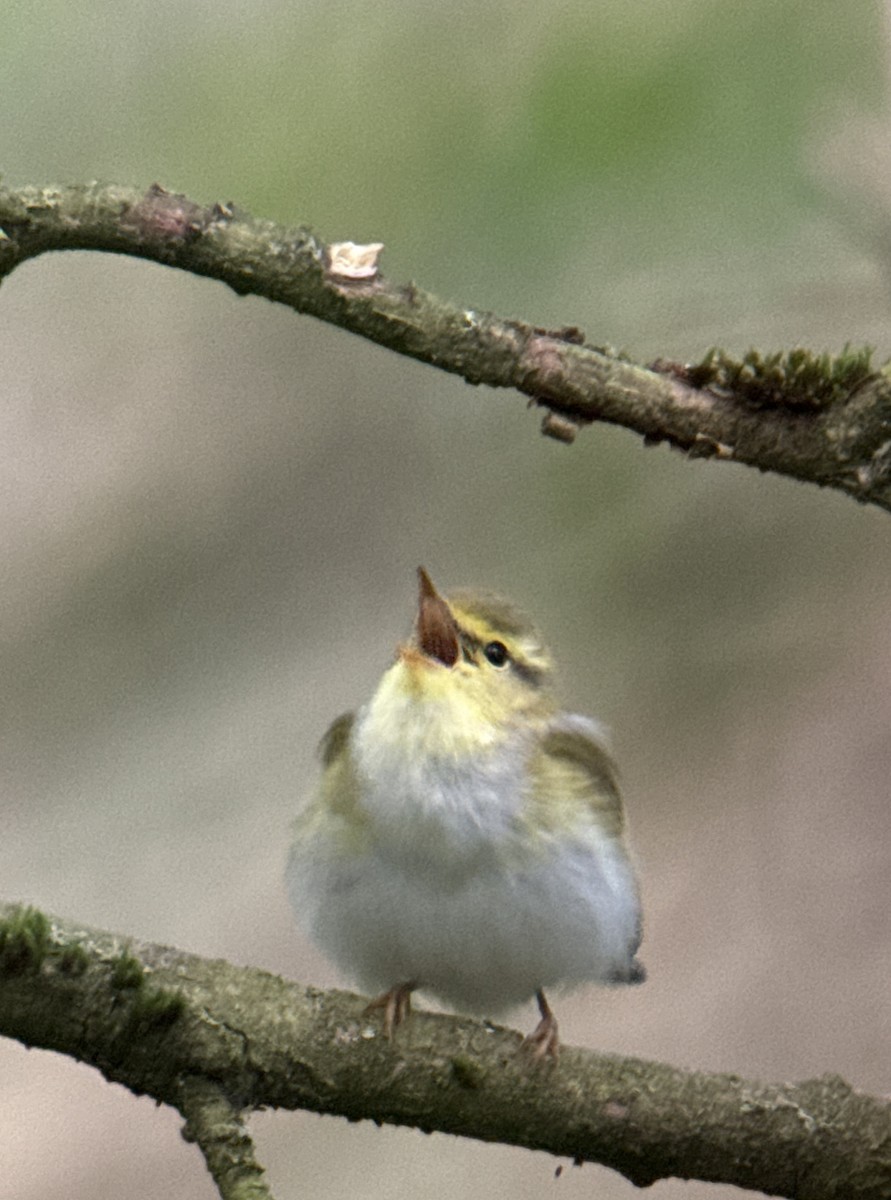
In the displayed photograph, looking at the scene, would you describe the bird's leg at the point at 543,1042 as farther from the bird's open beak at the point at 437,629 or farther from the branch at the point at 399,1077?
the bird's open beak at the point at 437,629

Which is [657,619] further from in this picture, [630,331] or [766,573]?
[630,331]

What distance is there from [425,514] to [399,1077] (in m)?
2.82

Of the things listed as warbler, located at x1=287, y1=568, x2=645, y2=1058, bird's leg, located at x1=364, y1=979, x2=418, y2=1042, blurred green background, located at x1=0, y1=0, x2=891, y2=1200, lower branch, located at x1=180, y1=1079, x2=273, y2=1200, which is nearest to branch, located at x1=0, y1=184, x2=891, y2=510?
blurred green background, located at x1=0, y1=0, x2=891, y2=1200

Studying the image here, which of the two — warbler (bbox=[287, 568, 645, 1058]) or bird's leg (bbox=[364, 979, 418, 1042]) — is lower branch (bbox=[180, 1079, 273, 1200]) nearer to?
bird's leg (bbox=[364, 979, 418, 1042])

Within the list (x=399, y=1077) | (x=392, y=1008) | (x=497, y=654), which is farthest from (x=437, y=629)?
(x=399, y=1077)

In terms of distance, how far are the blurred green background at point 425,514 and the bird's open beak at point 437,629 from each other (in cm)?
63

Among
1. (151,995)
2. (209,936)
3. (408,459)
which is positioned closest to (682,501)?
(408,459)

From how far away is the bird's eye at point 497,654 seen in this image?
142 inches

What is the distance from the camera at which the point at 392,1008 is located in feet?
9.16

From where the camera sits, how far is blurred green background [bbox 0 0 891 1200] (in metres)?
3.39

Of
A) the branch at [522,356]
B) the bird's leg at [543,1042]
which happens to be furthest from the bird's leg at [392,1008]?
the branch at [522,356]

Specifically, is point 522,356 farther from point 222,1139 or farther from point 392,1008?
point 222,1139

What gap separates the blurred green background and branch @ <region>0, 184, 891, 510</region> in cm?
25

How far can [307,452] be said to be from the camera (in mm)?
5395
